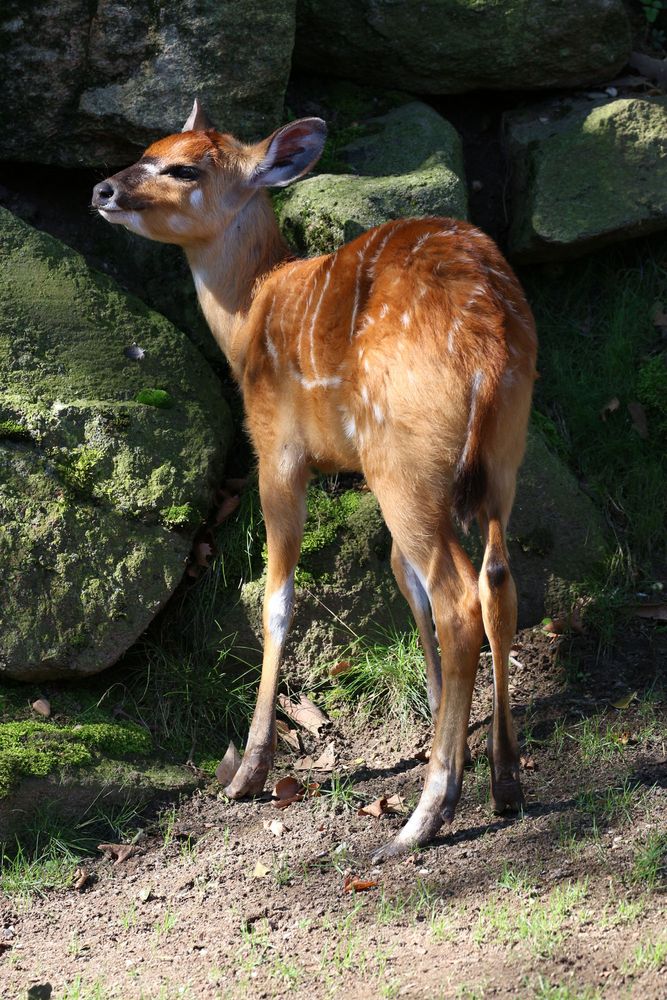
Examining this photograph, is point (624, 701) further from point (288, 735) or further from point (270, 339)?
point (270, 339)

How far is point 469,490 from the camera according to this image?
13.4ft

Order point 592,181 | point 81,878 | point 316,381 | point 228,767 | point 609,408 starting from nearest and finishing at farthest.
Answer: point 81,878 < point 316,381 < point 228,767 < point 609,408 < point 592,181

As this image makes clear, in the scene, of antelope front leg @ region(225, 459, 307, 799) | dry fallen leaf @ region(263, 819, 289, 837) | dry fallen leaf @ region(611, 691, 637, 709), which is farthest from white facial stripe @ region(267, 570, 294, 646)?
dry fallen leaf @ region(611, 691, 637, 709)

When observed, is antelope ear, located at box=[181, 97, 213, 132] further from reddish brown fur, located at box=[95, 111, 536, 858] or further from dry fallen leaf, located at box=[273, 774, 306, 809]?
dry fallen leaf, located at box=[273, 774, 306, 809]

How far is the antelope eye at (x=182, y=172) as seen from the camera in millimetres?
5199

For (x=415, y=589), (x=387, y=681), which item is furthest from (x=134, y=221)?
(x=387, y=681)

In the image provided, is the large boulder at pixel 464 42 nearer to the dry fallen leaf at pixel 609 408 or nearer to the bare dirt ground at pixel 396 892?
the dry fallen leaf at pixel 609 408

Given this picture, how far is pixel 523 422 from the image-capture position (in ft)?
14.4

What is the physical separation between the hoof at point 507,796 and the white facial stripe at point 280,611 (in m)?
1.09

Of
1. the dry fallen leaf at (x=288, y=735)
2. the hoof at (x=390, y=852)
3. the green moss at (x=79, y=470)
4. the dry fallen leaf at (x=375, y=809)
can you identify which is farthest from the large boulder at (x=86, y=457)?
the hoof at (x=390, y=852)

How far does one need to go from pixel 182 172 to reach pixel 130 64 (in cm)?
120

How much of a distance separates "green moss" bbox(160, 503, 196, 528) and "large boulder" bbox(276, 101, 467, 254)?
1432mm

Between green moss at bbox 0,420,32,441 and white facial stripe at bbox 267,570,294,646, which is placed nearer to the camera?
white facial stripe at bbox 267,570,294,646

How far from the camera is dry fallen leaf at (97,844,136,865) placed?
4.55 m
